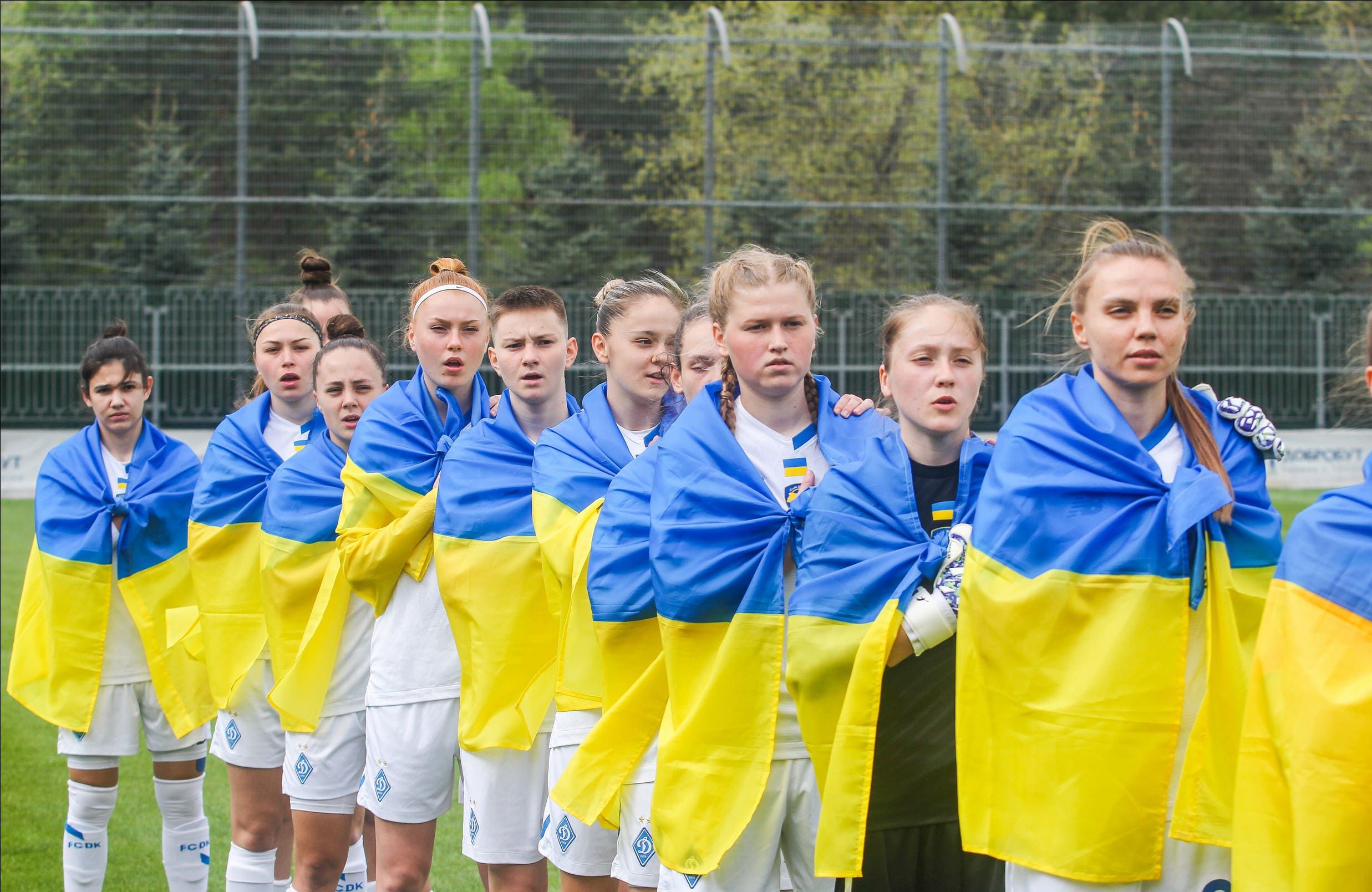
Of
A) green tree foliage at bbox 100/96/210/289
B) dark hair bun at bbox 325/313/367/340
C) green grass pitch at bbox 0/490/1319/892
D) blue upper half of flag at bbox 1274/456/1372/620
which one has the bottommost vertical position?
green grass pitch at bbox 0/490/1319/892

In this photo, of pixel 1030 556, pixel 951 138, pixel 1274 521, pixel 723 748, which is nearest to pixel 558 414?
pixel 723 748

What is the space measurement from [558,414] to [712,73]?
13695mm

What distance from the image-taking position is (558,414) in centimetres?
430

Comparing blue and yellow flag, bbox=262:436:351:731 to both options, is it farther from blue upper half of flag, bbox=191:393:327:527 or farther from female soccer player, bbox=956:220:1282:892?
female soccer player, bbox=956:220:1282:892

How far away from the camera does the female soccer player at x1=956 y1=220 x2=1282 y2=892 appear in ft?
9.15

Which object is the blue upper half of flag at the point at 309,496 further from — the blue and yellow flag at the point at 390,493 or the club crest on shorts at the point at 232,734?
the club crest on shorts at the point at 232,734

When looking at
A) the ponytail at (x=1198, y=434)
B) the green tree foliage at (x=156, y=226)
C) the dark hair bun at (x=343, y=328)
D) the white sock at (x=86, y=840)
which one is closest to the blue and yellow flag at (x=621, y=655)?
the ponytail at (x=1198, y=434)

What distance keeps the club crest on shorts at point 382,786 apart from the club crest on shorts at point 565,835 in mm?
668

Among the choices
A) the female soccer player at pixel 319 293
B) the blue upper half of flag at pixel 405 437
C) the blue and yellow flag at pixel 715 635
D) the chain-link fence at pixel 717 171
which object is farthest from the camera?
the chain-link fence at pixel 717 171

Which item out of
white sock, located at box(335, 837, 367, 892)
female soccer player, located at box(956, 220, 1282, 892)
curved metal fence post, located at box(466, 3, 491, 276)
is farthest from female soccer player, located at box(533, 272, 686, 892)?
curved metal fence post, located at box(466, 3, 491, 276)

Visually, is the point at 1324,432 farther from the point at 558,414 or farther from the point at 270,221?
the point at 558,414

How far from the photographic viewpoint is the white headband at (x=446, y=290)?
180 inches

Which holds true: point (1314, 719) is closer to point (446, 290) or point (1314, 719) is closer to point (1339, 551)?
point (1339, 551)

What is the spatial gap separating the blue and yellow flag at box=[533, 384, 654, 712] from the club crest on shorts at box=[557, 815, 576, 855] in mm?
293
